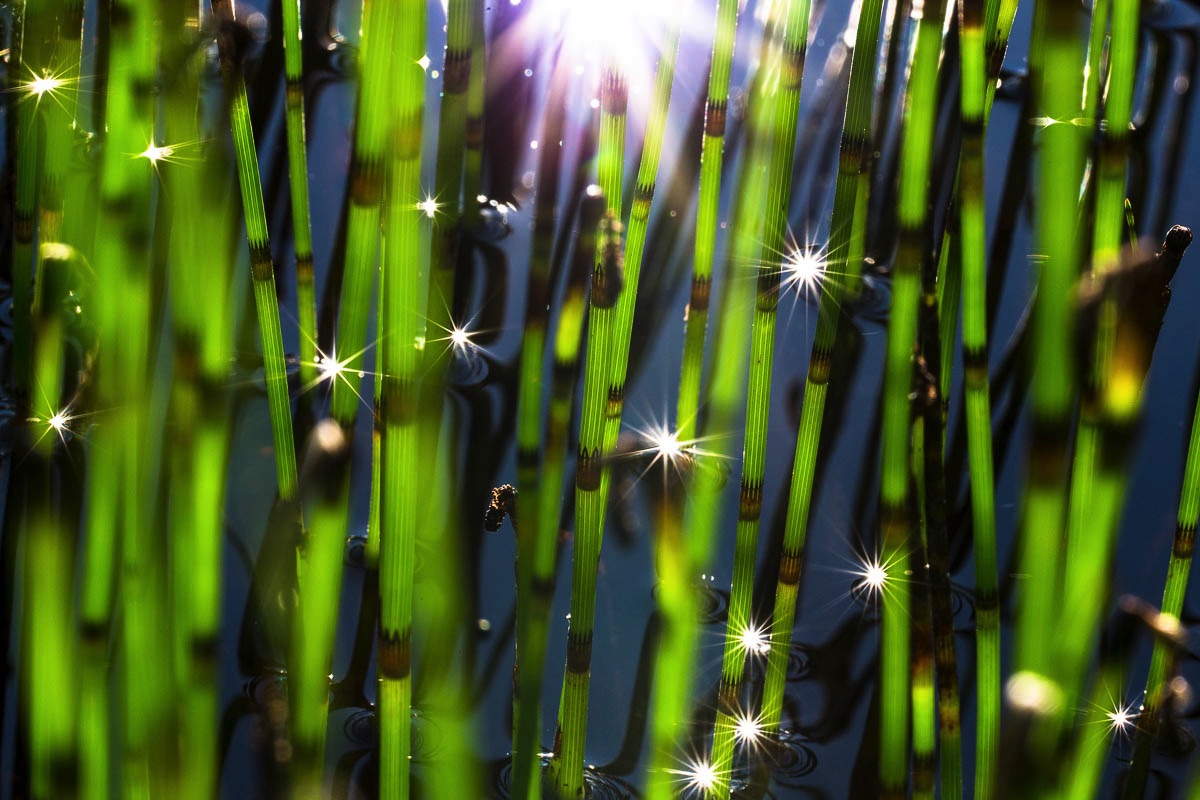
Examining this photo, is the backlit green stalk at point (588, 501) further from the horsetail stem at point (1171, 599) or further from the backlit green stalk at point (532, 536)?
the horsetail stem at point (1171, 599)

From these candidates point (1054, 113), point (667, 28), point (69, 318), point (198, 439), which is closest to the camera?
point (1054, 113)

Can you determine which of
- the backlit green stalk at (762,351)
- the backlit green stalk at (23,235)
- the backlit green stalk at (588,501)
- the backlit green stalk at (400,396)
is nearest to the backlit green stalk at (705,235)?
the backlit green stalk at (762,351)

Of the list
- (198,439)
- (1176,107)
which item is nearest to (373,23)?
(198,439)

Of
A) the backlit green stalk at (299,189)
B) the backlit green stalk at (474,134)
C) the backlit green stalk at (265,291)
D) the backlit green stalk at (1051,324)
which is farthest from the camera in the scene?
the backlit green stalk at (474,134)

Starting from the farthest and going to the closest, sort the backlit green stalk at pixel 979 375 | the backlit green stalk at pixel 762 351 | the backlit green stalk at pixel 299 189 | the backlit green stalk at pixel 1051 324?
1. the backlit green stalk at pixel 299 189
2. the backlit green stalk at pixel 762 351
3. the backlit green stalk at pixel 979 375
4. the backlit green stalk at pixel 1051 324

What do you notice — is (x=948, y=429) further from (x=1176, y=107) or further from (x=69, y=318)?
(x=69, y=318)

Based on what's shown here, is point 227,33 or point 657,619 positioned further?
point 657,619

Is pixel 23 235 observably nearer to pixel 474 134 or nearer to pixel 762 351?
pixel 474 134
